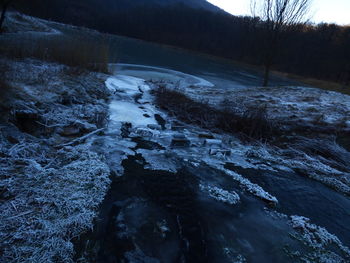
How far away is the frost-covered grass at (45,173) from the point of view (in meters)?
1.79

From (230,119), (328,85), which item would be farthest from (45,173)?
(328,85)

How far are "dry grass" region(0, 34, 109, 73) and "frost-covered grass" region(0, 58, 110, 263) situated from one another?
9.42 ft

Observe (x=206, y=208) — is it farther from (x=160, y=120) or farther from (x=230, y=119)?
(x=230, y=119)

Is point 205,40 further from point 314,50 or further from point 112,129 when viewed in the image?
point 112,129

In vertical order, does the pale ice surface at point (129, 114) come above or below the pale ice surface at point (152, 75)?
below

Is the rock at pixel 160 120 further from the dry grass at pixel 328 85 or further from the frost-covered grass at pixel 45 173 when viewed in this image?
the dry grass at pixel 328 85

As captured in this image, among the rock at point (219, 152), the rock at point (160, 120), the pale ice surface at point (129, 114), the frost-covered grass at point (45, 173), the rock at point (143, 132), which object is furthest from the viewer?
the rock at point (160, 120)

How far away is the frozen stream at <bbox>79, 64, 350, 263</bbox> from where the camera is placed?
6.74 feet

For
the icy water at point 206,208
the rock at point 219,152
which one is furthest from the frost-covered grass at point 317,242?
the rock at point 219,152

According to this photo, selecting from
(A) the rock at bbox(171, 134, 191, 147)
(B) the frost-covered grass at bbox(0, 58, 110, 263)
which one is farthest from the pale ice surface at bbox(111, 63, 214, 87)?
(A) the rock at bbox(171, 134, 191, 147)

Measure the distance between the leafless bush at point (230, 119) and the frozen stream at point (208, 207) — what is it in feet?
2.63

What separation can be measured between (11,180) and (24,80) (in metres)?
3.30

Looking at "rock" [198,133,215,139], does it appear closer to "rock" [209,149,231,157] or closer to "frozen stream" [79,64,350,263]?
"frozen stream" [79,64,350,263]

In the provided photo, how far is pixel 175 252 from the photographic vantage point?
77.9 inches
